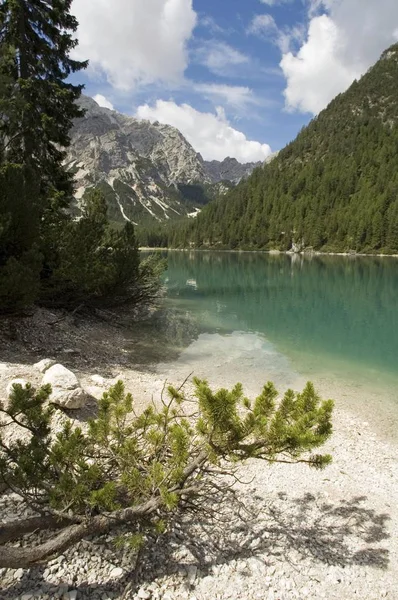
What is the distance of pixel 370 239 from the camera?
130 metres

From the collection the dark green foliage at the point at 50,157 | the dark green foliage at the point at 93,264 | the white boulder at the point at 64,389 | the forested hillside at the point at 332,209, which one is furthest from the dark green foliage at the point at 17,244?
the forested hillside at the point at 332,209

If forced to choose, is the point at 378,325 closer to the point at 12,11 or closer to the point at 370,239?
the point at 12,11

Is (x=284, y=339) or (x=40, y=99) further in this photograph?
(x=284, y=339)

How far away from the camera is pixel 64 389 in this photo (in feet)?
26.4

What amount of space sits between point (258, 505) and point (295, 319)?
2144 centimetres

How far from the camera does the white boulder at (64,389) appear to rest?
25.9ft

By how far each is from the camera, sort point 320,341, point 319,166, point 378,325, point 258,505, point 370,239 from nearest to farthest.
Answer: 1. point 258,505
2. point 320,341
3. point 378,325
4. point 370,239
5. point 319,166

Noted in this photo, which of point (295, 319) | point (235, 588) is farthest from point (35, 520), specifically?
point (295, 319)

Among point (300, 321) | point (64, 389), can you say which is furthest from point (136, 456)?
point (300, 321)

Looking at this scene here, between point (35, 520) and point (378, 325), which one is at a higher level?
point (35, 520)

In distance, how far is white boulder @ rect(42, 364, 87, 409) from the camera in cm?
788

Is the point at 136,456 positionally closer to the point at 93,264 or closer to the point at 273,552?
the point at 273,552

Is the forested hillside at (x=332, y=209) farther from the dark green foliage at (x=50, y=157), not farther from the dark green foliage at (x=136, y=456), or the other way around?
the dark green foliage at (x=136, y=456)

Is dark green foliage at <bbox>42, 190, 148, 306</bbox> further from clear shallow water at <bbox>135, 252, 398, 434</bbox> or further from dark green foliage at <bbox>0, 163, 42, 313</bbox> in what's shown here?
clear shallow water at <bbox>135, 252, 398, 434</bbox>
